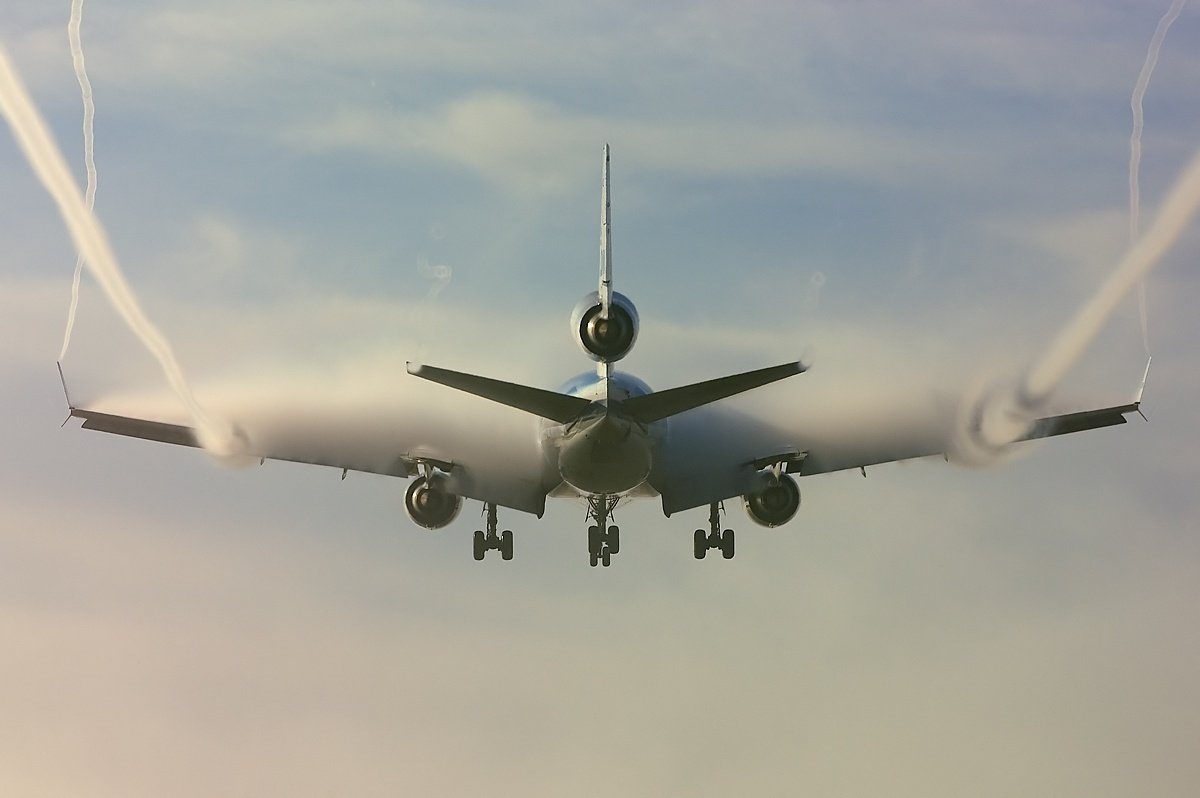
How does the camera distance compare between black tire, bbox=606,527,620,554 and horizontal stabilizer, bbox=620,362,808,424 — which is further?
black tire, bbox=606,527,620,554

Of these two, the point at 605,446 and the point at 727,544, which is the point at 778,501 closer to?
the point at 727,544

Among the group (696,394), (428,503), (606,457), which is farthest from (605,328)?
(428,503)

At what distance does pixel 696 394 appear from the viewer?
3903cm

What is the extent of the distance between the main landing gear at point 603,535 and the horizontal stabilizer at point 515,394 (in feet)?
18.0

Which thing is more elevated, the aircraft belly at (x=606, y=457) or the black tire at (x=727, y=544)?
the black tire at (x=727, y=544)

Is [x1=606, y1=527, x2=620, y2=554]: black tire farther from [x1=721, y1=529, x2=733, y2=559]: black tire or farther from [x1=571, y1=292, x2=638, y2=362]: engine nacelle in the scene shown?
[x1=571, y1=292, x2=638, y2=362]: engine nacelle

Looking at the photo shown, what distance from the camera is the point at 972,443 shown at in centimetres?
4672

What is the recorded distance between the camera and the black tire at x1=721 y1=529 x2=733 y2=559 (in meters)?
48.6

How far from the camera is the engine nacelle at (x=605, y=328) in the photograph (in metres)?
37.9

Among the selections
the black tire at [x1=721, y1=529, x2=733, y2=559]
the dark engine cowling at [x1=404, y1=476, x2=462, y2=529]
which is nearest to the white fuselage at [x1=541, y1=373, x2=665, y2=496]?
the dark engine cowling at [x1=404, y1=476, x2=462, y2=529]

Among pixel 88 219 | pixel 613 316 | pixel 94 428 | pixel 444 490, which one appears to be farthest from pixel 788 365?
pixel 94 428

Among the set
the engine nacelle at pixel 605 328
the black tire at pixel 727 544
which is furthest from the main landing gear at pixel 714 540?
the engine nacelle at pixel 605 328

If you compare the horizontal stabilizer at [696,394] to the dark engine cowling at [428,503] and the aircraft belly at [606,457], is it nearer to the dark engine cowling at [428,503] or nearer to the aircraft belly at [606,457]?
the aircraft belly at [606,457]

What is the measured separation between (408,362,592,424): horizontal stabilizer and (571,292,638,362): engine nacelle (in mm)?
1833
